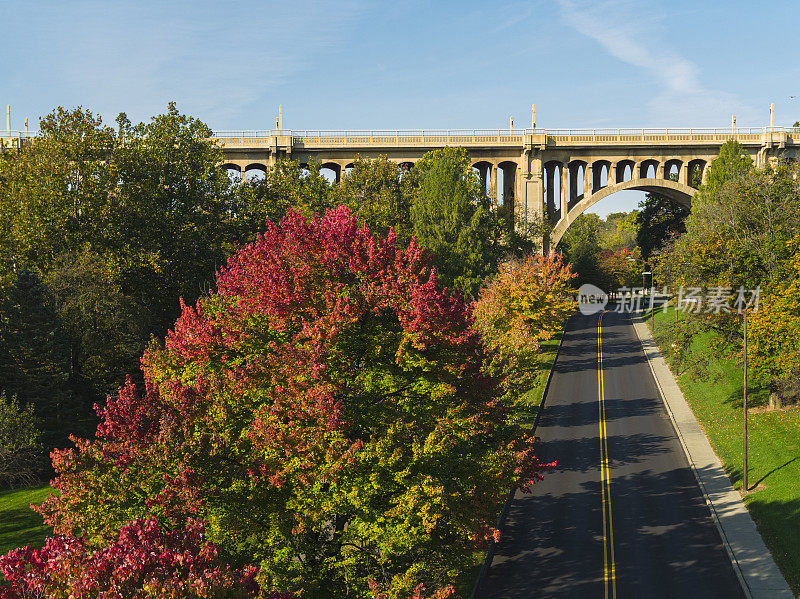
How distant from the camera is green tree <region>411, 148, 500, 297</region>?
Answer: 54.5 meters

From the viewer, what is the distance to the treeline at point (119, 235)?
36.8m

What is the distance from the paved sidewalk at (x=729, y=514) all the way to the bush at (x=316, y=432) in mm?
10192

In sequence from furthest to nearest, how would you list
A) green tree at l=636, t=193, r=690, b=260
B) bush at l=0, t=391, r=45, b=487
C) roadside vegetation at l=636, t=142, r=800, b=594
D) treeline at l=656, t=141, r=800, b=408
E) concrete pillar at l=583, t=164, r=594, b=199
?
1. green tree at l=636, t=193, r=690, b=260
2. concrete pillar at l=583, t=164, r=594, b=199
3. treeline at l=656, t=141, r=800, b=408
4. roadside vegetation at l=636, t=142, r=800, b=594
5. bush at l=0, t=391, r=45, b=487

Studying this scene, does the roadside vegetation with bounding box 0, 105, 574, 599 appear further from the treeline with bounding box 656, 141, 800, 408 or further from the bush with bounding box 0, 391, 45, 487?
the treeline with bounding box 656, 141, 800, 408

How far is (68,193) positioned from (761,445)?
4463 cm

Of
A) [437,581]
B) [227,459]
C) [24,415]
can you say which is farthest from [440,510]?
[24,415]

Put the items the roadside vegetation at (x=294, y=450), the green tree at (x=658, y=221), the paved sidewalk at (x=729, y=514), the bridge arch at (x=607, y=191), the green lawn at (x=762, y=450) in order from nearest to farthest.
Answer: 1. the roadside vegetation at (x=294, y=450)
2. the paved sidewalk at (x=729, y=514)
3. the green lawn at (x=762, y=450)
4. the bridge arch at (x=607, y=191)
5. the green tree at (x=658, y=221)

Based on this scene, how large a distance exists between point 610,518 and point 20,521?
24.8m

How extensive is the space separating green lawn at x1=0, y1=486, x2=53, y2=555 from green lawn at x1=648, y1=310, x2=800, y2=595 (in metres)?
27.9

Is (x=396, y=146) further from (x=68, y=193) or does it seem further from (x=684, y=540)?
(x=684, y=540)

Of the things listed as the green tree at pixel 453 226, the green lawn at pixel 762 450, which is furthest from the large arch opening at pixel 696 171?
the green tree at pixel 453 226

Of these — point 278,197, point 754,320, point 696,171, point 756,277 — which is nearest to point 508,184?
point 696,171

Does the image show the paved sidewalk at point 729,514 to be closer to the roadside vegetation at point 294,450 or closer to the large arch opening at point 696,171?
the roadside vegetation at point 294,450

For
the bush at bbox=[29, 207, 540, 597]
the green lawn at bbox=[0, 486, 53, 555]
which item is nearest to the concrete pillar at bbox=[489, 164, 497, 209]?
the green lawn at bbox=[0, 486, 53, 555]
